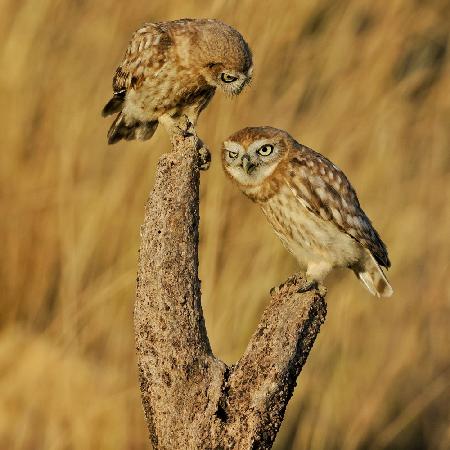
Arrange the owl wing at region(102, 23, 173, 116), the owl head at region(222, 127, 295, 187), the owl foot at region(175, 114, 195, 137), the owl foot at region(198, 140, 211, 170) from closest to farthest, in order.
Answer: the owl foot at region(198, 140, 211, 170), the owl foot at region(175, 114, 195, 137), the owl head at region(222, 127, 295, 187), the owl wing at region(102, 23, 173, 116)

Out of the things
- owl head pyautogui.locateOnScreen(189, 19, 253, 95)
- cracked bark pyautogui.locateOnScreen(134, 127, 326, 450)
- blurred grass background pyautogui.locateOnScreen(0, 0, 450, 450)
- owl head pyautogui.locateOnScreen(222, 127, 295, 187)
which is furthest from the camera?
blurred grass background pyautogui.locateOnScreen(0, 0, 450, 450)

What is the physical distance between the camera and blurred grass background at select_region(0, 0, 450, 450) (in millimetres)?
3141

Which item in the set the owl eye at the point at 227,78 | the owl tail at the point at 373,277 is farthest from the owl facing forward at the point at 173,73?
the owl tail at the point at 373,277

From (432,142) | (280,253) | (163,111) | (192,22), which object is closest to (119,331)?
(280,253)

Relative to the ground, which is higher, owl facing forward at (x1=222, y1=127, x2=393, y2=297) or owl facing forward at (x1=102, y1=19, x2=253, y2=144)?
owl facing forward at (x1=102, y1=19, x2=253, y2=144)

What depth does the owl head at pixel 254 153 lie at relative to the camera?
8.32 feet

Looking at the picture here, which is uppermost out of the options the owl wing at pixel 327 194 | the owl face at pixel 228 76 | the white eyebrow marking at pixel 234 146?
the owl face at pixel 228 76

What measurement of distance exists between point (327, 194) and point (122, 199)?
750 millimetres

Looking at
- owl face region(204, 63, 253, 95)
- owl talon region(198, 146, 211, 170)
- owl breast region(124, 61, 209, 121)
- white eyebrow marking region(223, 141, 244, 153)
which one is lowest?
owl talon region(198, 146, 211, 170)

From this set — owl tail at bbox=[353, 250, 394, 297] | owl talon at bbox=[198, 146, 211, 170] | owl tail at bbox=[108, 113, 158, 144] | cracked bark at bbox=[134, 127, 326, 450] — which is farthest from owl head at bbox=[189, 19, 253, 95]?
cracked bark at bbox=[134, 127, 326, 450]

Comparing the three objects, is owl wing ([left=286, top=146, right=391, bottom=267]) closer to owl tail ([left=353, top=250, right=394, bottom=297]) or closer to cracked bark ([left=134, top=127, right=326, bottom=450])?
owl tail ([left=353, top=250, right=394, bottom=297])

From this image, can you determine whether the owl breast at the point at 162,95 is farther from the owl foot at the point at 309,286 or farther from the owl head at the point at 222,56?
the owl foot at the point at 309,286

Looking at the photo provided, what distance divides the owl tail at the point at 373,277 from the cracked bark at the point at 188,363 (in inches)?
37.7

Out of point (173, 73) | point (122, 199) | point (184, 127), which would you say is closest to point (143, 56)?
point (173, 73)
